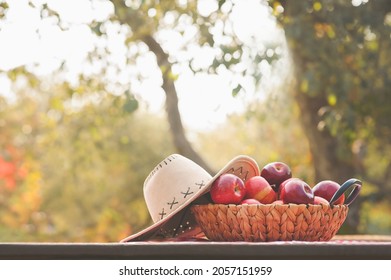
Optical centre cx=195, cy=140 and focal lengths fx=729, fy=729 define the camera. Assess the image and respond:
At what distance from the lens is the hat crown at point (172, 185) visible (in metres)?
2.04

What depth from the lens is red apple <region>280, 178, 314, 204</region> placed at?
1850 millimetres

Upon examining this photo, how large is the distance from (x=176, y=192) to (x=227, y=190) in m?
0.21

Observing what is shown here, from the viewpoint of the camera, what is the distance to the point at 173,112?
6891mm

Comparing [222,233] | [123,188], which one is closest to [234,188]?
[222,233]

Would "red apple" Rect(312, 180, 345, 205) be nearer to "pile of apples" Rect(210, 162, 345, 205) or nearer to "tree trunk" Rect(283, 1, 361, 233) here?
"pile of apples" Rect(210, 162, 345, 205)

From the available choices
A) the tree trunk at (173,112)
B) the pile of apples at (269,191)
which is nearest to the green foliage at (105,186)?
the tree trunk at (173,112)

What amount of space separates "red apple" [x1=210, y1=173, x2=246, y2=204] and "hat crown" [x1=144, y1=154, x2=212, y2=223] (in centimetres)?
10

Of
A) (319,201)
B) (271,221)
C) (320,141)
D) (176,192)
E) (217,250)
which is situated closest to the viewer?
(217,250)

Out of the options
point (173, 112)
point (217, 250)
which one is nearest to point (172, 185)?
point (217, 250)

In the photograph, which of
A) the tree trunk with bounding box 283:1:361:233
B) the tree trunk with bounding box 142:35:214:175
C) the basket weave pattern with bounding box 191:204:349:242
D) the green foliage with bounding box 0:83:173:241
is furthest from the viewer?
the green foliage with bounding box 0:83:173:241

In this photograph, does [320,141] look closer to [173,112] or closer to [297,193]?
[173,112]

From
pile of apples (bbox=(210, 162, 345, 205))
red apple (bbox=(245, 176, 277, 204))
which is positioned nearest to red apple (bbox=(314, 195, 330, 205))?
pile of apples (bbox=(210, 162, 345, 205))
